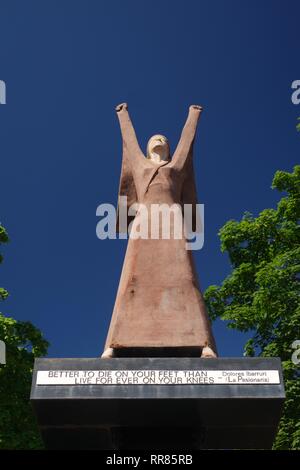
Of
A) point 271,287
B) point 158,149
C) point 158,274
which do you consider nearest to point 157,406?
point 158,274

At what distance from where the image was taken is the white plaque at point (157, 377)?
6070 mm

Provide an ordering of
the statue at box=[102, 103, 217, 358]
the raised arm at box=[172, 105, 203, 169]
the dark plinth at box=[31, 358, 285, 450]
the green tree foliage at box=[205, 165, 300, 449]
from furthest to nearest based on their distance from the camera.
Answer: the green tree foliage at box=[205, 165, 300, 449] → the raised arm at box=[172, 105, 203, 169] → the statue at box=[102, 103, 217, 358] → the dark plinth at box=[31, 358, 285, 450]

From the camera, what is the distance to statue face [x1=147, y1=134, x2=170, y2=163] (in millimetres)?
9102

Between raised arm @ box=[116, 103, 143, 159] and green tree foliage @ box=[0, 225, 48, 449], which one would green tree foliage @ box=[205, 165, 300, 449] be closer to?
green tree foliage @ box=[0, 225, 48, 449]

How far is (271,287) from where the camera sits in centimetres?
1508

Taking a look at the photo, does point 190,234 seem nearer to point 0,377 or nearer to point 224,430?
point 224,430

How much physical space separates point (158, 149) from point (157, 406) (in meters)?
4.28

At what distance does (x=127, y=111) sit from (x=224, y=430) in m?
4.84

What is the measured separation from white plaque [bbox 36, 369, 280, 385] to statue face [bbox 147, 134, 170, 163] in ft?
12.5

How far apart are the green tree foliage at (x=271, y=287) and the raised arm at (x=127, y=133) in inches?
284

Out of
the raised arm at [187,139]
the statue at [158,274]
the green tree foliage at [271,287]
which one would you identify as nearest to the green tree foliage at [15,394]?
the green tree foliage at [271,287]

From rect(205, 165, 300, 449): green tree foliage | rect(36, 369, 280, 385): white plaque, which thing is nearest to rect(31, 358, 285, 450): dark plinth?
rect(36, 369, 280, 385): white plaque

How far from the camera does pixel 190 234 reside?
8.79 m

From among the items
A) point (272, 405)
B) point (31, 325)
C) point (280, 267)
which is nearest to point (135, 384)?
point (272, 405)
